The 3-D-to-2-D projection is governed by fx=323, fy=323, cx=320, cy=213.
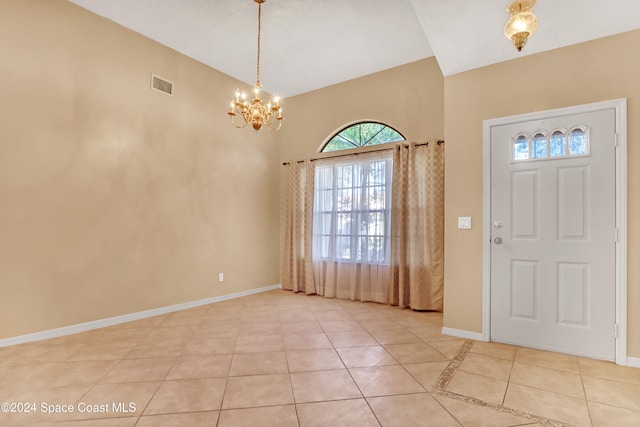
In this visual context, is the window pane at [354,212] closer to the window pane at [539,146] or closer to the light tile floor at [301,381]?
the light tile floor at [301,381]

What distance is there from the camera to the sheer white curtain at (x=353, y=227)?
4609 millimetres

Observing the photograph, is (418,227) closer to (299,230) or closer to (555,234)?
(555,234)

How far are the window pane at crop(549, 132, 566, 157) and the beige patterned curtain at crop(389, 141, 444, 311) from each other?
1383 millimetres

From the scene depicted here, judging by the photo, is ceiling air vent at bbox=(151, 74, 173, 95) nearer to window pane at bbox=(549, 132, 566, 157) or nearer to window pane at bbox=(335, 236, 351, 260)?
window pane at bbox=(335, 236, 351, 260)

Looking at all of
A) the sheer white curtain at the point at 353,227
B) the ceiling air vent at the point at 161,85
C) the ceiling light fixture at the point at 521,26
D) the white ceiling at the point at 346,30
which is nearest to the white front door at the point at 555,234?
the white ceiling at the point at 346,30

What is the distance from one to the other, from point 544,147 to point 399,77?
2344 mm

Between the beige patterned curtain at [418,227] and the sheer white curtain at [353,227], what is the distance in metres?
0.16

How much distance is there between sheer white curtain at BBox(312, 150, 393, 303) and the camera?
15.1 feet

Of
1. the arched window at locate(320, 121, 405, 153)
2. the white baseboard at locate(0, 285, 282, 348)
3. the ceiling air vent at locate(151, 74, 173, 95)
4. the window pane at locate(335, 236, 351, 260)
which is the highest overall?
the ceiling air vent at locate(151, 74, 173, 95)

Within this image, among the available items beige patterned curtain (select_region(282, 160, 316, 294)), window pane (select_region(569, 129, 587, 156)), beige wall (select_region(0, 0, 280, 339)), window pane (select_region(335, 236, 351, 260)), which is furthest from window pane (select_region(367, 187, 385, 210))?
window pane (select_region(569, 129, 587, 156))

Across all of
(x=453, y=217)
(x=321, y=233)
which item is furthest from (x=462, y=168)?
(x=321, y=233)

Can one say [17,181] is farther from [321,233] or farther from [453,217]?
[453,217]

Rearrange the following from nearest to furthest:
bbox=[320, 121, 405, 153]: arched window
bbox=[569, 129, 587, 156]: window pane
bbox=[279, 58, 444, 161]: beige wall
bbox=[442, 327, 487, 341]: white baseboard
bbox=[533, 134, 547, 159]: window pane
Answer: bbox=[569, 129, 587, 156]: window pane < bbox=[533, 134, 547, 159]: window pane < bbox=[442, 327, 487, 341]: white baseboard < bbox=[279, 58, 444, 161]: beige wall < bbox=[320, 121, 405, 153]: arched window

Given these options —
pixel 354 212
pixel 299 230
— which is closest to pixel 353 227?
pixel 354 212
